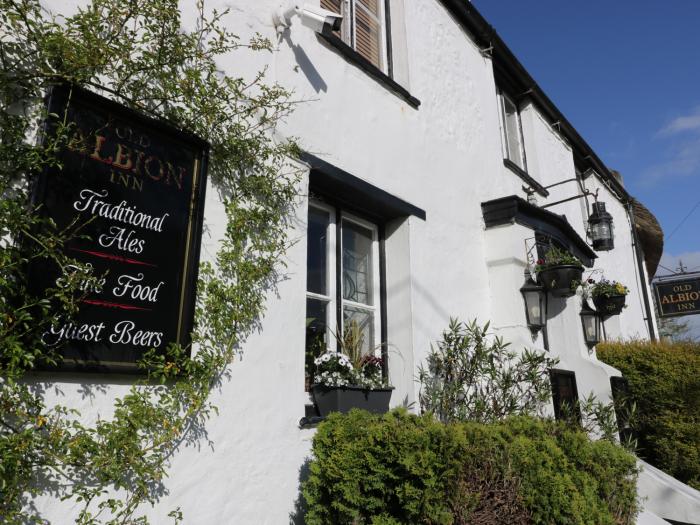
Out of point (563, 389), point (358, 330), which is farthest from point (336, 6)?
point (563, 389)

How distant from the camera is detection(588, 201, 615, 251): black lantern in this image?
7.84 metres

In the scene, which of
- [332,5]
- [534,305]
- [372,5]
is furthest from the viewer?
[534,305]

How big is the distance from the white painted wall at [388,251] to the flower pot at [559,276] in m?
0.27

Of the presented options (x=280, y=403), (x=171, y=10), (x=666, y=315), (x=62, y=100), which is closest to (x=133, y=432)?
(x=280, y=403)

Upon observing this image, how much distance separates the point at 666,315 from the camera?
13094mm

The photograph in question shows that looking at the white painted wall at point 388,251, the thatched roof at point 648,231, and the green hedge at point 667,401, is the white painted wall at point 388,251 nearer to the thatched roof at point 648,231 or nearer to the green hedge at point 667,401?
the green hedge at point 667,401

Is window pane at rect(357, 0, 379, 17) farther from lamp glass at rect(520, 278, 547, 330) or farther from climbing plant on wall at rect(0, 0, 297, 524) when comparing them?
lamp glass at rect(520, 278, 547, 330)

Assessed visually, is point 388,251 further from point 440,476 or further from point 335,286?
point 440,476

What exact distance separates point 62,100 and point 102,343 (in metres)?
1.15

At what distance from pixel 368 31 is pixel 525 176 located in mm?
3415

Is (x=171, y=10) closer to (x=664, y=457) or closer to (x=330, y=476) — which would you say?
(x=330, y=476)

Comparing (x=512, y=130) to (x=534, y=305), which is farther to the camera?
(x=512, y=130)

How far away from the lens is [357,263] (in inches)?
178

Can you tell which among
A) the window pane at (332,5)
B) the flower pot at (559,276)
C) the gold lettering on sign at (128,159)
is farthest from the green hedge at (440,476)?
the window pane at (332,5)
